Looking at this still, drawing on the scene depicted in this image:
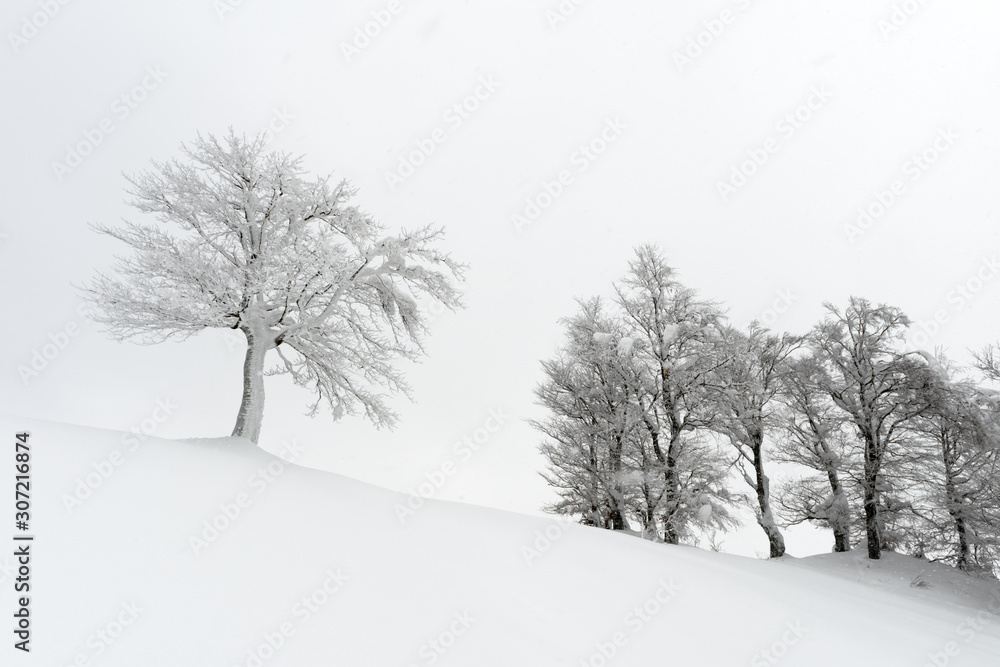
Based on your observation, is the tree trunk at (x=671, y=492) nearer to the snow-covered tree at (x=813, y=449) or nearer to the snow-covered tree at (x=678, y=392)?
the snow-covered tree at (x=678, y=392)

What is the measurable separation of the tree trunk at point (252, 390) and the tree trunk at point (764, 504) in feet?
52.9

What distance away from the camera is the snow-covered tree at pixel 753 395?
15.0 m

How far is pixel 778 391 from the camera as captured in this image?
18.1 meters

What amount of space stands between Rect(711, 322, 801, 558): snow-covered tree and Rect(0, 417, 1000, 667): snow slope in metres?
8.30

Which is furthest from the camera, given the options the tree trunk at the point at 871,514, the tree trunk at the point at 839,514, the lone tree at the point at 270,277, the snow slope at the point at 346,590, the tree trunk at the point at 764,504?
the tree trunk at the point at 839,514

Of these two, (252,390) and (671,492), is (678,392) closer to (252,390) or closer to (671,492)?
(671,492)

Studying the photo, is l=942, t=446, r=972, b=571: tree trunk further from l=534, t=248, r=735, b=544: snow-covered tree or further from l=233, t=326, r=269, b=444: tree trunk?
l=233, t=326, r=269, b=444: tree trunk

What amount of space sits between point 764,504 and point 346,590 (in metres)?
18.3

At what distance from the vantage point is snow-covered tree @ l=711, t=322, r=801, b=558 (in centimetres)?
1496

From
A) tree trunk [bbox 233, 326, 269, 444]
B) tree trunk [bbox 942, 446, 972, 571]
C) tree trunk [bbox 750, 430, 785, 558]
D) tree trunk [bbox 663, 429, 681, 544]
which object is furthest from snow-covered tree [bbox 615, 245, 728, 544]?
tree trunk [bbox 233, 326, 269, 444]

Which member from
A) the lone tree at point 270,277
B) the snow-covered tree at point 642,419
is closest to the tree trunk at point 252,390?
the lone tree at point 270,277

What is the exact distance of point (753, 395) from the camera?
56.1ft

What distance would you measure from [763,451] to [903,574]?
524 centimetres

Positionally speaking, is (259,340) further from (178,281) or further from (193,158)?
(193,158)
